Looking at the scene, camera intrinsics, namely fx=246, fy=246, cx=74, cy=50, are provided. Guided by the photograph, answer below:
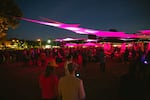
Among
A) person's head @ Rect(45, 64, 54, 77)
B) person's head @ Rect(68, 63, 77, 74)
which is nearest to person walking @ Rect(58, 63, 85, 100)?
person's head @ Rect(68, 63, 77, 74)

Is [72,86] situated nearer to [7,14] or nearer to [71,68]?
[71,68]

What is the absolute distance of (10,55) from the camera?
28.8 meters

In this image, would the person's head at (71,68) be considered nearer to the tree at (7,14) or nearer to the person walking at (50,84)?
the person walking at (50,84)

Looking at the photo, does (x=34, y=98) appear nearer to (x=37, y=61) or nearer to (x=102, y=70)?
(x=102, y=70)

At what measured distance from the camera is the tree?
25.7 metres

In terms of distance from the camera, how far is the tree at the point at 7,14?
84.4ft

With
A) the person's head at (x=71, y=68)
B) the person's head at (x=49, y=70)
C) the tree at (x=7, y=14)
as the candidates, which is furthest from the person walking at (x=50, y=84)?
the tree at (x=7, y=14)

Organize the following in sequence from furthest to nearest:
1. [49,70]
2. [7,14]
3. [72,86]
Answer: [7,14], [49,70], [72,86]

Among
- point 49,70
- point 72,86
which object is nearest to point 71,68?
point 72,86

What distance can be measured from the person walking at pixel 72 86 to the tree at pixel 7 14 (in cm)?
2234

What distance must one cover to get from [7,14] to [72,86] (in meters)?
23.9

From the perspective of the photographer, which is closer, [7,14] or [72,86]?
[72,86]

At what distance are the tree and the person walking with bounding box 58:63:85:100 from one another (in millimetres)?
22336

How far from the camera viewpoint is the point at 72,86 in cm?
423
